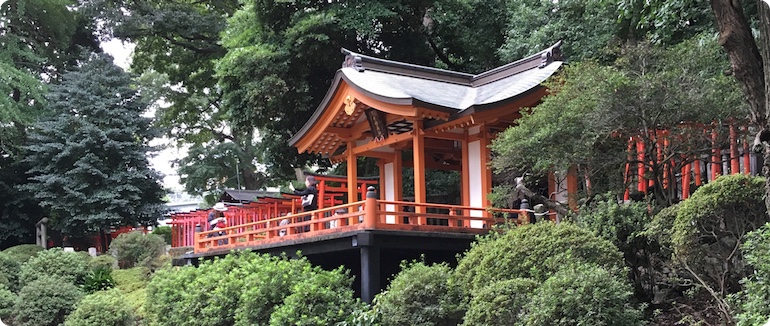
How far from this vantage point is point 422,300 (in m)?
9.52

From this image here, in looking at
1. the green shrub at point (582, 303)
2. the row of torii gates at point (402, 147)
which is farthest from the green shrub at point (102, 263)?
the green shrub at point (582, 303)

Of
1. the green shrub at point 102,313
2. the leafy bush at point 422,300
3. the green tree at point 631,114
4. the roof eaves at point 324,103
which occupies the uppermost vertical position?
the roof eaves at point 324,103

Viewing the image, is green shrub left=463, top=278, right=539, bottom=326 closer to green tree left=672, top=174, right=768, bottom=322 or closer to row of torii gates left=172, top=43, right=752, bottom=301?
green tree left=672, top=174, right=768, bottom=322

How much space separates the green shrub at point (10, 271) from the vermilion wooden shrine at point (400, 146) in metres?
5.95

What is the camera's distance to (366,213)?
11781mm

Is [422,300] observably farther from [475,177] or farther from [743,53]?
[475,177]

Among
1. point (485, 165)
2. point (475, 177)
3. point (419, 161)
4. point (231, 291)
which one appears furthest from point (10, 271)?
point (485, 165)

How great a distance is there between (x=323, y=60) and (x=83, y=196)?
33.4 feet

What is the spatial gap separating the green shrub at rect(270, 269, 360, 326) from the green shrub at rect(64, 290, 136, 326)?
18.0 ft

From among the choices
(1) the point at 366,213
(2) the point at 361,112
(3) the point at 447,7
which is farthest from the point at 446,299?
(3) the point at 447,7

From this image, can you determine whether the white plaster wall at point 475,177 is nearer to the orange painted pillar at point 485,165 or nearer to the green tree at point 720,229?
the orange painted pillar at point 485,165

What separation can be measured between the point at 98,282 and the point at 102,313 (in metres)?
4.42

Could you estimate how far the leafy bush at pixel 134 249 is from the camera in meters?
23.1

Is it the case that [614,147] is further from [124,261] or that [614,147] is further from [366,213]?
[124,261]
